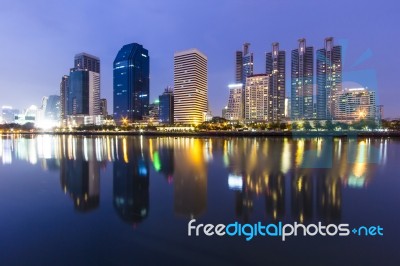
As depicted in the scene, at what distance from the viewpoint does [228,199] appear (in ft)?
29.8

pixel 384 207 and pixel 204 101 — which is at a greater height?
pixel 204 101

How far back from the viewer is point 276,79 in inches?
5399

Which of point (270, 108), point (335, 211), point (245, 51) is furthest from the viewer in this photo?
point (245, 51)

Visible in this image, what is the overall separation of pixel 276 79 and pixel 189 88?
153 feet

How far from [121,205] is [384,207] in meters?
8.65

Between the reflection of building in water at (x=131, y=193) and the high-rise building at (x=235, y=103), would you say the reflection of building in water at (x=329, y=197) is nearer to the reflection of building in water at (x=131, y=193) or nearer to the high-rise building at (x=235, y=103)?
the reflection of building in water at (x=131, y=193)

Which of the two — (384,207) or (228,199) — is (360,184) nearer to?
(384,207)

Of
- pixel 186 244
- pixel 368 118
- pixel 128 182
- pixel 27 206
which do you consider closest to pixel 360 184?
pixel 186 244

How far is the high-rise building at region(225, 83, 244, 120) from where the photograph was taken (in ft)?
434

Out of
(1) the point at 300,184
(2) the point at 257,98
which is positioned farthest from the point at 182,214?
(2) the point at 257,98

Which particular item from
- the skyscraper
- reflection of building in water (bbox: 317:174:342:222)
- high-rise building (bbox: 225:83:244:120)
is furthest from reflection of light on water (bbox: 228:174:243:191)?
the skyscraper

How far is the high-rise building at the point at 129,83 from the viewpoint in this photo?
14725 cm

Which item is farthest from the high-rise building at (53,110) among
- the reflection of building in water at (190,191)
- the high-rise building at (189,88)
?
the reflection of building in water at (190,191)

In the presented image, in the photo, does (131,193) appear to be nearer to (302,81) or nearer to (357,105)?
(357,105)
